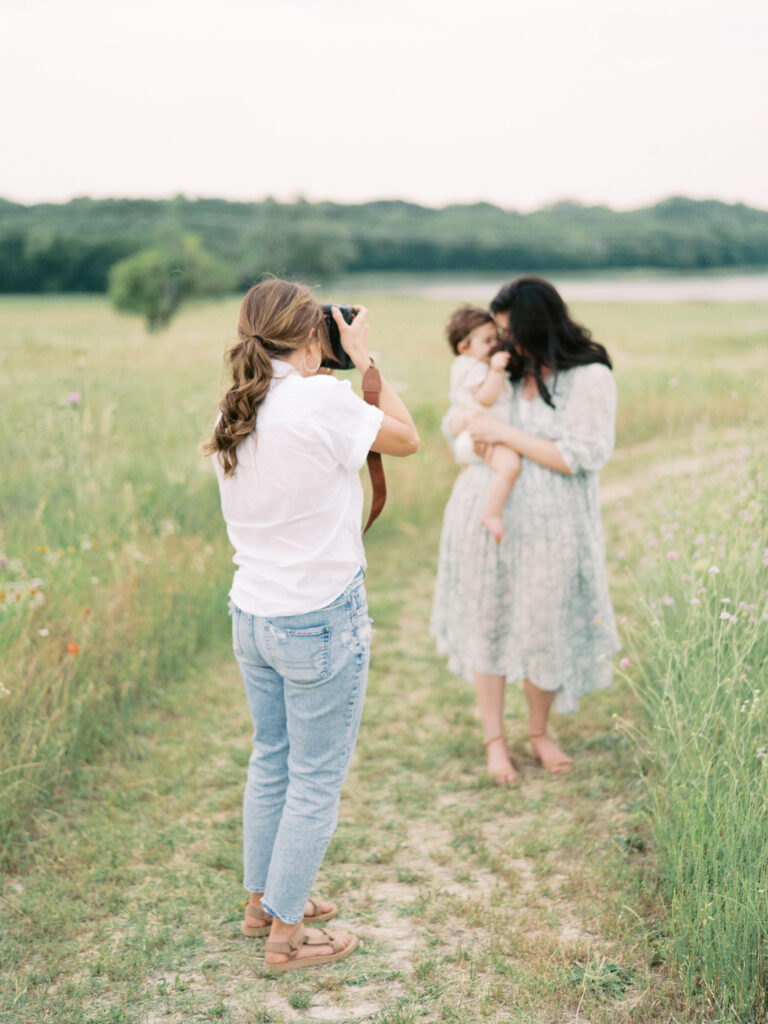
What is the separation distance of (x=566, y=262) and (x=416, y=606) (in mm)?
54676

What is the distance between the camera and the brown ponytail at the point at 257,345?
2.23m

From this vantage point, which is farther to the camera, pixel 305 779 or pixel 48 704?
pixel 48 704

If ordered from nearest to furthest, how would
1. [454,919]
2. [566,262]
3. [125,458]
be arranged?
1. [454,919]
2. [125,458]
3. [566,262]

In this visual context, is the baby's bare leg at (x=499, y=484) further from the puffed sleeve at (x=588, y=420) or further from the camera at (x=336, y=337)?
the camera at (x=336, y=337)

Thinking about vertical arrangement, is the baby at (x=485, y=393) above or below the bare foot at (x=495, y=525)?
above

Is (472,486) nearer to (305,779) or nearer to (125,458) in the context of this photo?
(305,779)

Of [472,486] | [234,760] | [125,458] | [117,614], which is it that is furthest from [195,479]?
[472,486]

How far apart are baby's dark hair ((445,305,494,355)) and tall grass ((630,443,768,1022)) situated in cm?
133

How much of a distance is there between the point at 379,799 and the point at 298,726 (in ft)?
4.77

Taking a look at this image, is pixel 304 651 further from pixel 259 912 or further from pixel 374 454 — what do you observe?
pixel 259 912

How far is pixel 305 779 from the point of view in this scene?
2.50 meters

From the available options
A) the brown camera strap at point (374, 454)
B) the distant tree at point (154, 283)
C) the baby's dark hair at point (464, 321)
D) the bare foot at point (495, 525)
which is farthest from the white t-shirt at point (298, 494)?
the distant tree at point (154, 283)

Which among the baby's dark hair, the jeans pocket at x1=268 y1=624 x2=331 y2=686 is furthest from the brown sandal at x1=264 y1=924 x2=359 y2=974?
the baby's dark hair

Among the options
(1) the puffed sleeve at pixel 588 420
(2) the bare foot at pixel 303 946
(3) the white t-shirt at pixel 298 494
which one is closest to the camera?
(3) the white t-shirt at pixel 298 494
